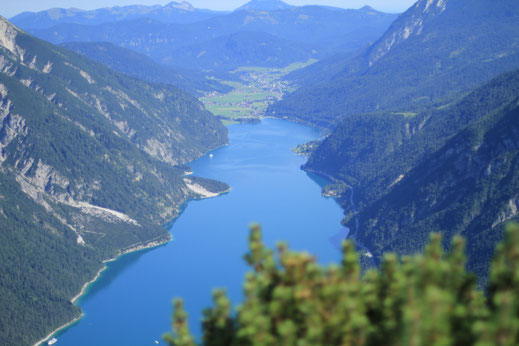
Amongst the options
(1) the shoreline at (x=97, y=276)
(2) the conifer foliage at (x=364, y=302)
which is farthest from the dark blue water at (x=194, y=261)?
(2) the conifer foliage at (x=364, y=302)

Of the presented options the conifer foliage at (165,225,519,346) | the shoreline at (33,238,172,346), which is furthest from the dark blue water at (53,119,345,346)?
the conifer foliage at (165,225,519,346)

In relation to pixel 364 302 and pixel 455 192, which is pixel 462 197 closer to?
pixel 455 192

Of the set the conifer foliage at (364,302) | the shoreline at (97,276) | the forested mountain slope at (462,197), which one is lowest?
the conifer foliage at (364,302)

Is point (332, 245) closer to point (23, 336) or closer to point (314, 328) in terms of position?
point (23, 336)

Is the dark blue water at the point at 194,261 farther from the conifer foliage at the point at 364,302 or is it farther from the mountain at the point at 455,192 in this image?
the conifer foliage at the point at 364,302

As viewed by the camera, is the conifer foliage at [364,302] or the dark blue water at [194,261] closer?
the conifer foliage at [364,302]

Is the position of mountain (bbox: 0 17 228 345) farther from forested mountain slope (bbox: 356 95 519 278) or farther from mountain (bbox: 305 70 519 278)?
forested mountain slope (bbox: 356 95 519 278)
